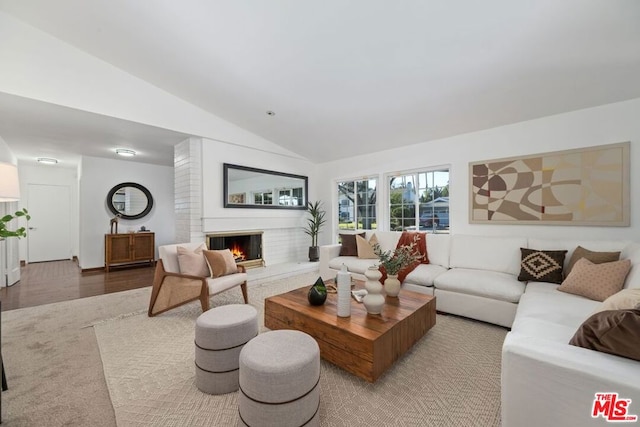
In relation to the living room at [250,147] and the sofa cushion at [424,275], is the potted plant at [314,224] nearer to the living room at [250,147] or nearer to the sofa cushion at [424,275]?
the living room at [250,147]

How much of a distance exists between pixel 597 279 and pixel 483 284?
0.84 m

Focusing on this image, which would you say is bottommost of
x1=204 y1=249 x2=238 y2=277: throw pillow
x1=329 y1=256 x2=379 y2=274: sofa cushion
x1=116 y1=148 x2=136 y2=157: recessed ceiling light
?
x1=329 y1=256 x2=379 y2=274: sofa cushion

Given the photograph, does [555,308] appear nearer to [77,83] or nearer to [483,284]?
[483,284]

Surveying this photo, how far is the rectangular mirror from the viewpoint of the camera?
4641 mm

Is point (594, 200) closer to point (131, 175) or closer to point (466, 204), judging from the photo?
point (466, 204)

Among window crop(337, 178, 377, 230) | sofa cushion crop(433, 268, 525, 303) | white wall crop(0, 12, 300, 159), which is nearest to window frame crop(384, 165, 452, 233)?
window crop(337, 178, 377, 230)

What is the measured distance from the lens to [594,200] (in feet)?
9.64

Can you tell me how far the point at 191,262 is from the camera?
302 centimetres

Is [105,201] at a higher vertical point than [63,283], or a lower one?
higher

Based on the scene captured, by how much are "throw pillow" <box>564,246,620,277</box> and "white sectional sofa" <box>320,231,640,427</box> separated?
91mm

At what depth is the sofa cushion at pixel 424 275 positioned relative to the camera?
121 inches

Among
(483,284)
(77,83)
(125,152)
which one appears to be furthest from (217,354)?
(125,152)

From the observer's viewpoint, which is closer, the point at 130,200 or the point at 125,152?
the point at 125,152

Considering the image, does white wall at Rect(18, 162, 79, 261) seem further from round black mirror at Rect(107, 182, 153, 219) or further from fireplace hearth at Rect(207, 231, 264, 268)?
fireplace hearth at Rect(207, 231, 264, 268)
